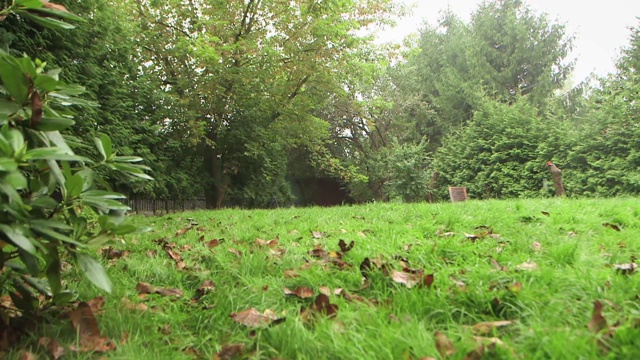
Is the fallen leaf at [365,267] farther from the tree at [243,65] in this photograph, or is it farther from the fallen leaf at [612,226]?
the tree at [243,65]

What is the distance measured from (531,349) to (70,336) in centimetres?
155

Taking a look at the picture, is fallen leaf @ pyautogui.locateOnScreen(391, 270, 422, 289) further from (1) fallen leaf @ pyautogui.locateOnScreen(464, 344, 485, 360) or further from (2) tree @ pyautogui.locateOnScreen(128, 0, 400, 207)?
(2) tree @ pyautogui.locateOnScreen(128, 0, 400, 207)

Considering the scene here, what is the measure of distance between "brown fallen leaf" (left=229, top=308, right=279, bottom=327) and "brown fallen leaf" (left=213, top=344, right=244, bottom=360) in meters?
0.14

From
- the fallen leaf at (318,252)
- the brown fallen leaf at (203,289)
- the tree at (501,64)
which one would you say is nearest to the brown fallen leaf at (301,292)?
the brown fallen leaf at (203,289)

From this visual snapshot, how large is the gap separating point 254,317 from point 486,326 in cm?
86

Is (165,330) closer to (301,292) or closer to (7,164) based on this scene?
(301,292)

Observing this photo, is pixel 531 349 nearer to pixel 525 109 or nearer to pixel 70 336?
pixel 70 336

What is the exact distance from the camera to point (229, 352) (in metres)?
1.30

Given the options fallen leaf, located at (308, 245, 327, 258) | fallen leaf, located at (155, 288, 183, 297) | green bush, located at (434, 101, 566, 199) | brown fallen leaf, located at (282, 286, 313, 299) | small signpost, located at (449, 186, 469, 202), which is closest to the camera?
brown fallen leaf, located at (282, 286, 313, 299)

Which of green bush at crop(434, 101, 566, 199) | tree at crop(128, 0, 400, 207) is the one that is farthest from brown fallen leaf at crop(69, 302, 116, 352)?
green bush at crop(434, 101, 566, 199)

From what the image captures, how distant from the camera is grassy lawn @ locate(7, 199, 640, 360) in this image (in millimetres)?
1220

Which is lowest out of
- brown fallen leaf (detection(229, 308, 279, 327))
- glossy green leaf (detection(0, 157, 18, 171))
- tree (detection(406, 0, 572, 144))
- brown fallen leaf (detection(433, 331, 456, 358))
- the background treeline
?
brown fallen leaf (detection(229, 308, 279, 327))

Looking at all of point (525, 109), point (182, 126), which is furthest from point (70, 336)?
point (525, 109)

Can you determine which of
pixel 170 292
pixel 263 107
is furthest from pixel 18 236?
pixel 263 107
